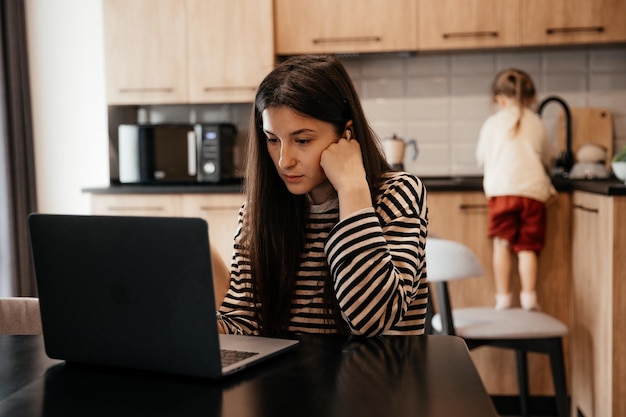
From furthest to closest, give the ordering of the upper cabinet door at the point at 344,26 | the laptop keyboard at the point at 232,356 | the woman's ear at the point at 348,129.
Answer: the upper cabinet door at the point at 344,26, the woman's ear at the point at 348,129, the laptop keyboard at the point at 232,356

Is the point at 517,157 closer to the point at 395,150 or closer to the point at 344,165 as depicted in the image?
the point at 395,150

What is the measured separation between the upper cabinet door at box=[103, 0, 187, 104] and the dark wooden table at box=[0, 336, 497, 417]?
2397 mm

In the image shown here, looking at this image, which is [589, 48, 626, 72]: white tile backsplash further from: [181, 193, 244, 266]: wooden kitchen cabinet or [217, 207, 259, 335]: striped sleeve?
[217, 207, 259, 335]: striped sleeve

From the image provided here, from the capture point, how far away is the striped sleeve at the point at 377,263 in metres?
1.14

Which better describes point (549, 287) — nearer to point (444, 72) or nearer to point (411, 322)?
point (444, 72)

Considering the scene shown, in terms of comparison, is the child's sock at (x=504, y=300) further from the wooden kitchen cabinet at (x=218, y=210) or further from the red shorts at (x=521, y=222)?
the wooden kitchen cabinet at (x=218, y=210)

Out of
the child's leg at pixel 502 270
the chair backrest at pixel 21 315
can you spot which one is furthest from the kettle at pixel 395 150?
the chair backrest at pixel 21 315

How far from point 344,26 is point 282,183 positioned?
1922mm

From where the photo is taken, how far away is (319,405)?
78cm

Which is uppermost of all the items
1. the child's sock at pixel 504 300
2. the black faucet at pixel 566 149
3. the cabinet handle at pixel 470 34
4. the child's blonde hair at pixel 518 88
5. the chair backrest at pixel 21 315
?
the cabinet handle at pixel 470 34

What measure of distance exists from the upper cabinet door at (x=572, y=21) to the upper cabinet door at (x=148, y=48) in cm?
145

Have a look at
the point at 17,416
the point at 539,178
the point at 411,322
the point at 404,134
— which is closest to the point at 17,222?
the point at 404,134

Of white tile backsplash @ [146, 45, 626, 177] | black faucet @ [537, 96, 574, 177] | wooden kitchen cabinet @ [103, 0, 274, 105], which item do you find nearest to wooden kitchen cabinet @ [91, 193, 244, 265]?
wooden kitchen cabinet @ [103, 0, 274, 105]

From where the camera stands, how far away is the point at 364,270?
1.15m
